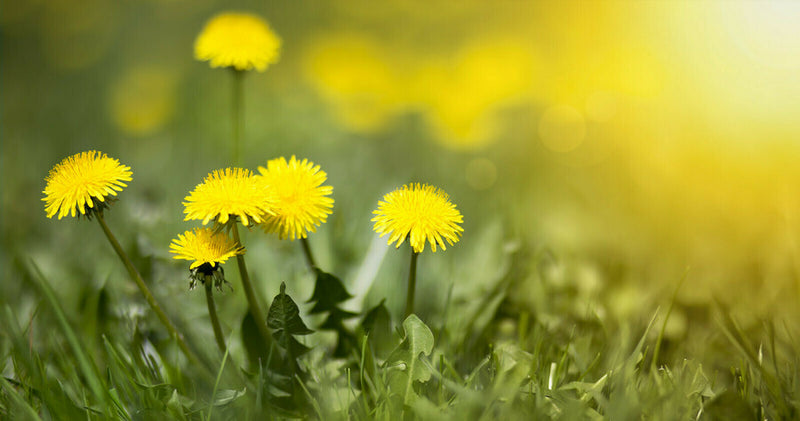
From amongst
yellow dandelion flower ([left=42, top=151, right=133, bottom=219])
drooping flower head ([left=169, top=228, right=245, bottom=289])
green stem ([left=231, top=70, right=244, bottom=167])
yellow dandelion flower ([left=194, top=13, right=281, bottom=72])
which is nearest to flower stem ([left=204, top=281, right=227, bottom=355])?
drooping flower head ([left=169, top=228, right=245, bottom=289])

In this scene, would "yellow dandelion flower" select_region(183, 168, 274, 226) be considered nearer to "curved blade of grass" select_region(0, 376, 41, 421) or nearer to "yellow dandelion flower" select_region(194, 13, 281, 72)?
"curved blade of grass" select_region(0, 376, 41, 421)

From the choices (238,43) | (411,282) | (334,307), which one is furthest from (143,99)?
(411,282)

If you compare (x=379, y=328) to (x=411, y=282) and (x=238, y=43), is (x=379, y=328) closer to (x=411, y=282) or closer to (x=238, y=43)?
(x=411, y=282)

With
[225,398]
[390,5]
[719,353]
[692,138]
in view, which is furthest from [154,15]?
[719,353]

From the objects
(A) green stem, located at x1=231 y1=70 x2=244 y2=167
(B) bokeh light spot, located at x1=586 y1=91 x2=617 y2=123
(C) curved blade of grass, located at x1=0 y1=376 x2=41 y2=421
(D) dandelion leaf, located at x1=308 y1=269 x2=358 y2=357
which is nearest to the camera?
(C) curved blade of grass, located at x1=0 y1=376 x2=41 y2=421

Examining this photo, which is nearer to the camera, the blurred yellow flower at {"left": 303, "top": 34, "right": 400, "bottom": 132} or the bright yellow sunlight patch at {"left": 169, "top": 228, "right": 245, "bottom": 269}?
the bright yellow sunlight patch at {"left": 169, "top": 228, "right": 245, "bottom": 269}

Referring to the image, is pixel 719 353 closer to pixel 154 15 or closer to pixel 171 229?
pixel 171 229
